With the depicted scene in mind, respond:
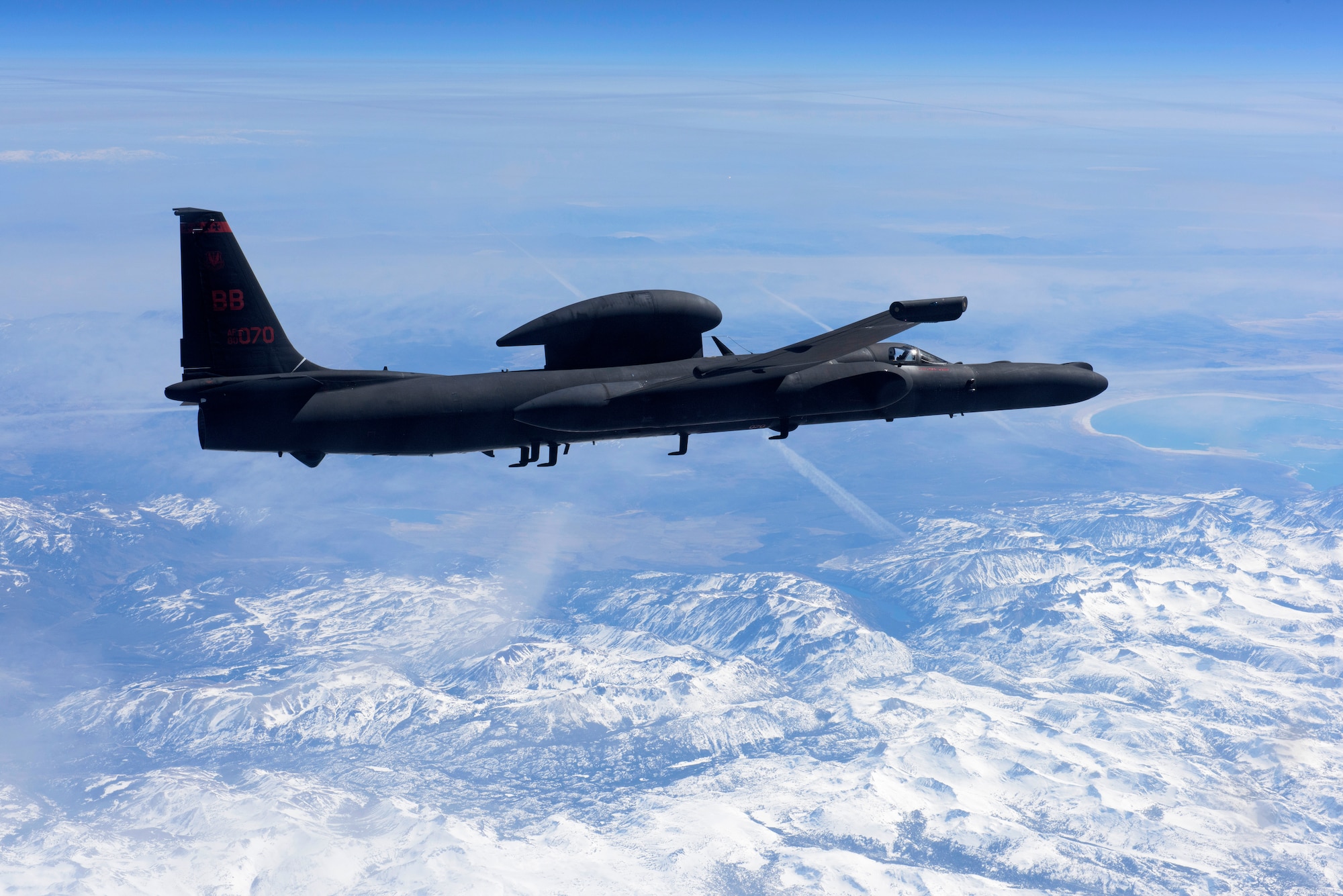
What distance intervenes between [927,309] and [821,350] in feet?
11.8

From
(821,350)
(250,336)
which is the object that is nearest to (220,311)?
(250,336)

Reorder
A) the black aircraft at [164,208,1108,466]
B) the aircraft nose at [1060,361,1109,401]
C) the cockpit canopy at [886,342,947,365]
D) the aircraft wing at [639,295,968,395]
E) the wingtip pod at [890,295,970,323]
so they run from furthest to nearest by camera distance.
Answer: the aircraft nose at [1060,361,1109,401] < the cockpit canopy at [886,342,947,365] < the wingtip pod at [890,295,970,323] < the aircraft wing at [639,295,968,395] < the black aircraft at [164,208,1108,466]

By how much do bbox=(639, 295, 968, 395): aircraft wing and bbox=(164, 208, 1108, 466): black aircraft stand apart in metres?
0.06

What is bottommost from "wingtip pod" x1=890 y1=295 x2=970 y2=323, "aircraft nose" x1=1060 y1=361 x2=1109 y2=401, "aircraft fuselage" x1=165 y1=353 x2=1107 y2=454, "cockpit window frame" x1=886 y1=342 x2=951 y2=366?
Answer: "aircraft fuselage" x1=165 y1=353 x2=1107 y2=454

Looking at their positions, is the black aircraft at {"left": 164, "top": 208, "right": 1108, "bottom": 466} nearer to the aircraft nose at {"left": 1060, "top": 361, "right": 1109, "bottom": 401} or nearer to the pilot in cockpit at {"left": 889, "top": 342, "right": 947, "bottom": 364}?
the pilot in cockpit at {"left": 889, "top": 342, "right": 947, "bottom": 364}

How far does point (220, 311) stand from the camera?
84.8ft

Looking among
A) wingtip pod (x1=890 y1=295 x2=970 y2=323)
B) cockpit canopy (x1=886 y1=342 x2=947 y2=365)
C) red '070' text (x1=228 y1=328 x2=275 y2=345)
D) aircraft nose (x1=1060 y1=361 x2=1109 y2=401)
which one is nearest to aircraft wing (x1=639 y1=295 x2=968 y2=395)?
wingtip pod (x1=890 y1=295 x2=970 y2=323)

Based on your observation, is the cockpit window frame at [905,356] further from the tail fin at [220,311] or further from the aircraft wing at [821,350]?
the tail fin at [220,311]

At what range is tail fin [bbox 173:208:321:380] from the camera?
25297 millimetres

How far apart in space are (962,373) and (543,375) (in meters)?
14.7

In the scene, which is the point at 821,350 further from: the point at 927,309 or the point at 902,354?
the point at 902,354

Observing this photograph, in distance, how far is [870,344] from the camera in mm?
30234

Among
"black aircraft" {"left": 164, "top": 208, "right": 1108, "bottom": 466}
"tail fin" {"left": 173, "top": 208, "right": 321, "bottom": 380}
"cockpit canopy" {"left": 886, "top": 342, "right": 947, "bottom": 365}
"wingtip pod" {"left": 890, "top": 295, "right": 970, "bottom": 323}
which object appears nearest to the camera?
"tail fin" {"left": 173, "top": 208, "right": 321, "bottom": 380}

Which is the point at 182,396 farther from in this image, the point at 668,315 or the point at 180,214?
the point at 668,315
